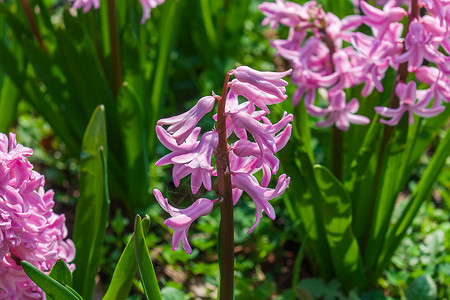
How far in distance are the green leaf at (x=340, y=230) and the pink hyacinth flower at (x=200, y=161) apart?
0.57 metres

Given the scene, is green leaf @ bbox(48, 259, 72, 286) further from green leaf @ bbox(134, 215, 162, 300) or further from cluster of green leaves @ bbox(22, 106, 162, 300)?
green leaf @ bbox(134, 215, 162, 300)

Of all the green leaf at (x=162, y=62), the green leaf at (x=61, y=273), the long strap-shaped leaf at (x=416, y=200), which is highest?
the green leaf at (x=61, y=273)

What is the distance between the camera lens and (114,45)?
7.08 ft

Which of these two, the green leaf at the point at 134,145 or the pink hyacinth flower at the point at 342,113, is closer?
the pink hyacinth flower at the point at 342,113

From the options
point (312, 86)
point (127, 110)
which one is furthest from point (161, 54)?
point (312, 86)

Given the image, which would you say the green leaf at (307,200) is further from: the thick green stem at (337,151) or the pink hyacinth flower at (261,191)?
the pink hyacinth flower at (261,191)

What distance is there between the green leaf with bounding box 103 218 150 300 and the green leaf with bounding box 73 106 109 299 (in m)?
0.21

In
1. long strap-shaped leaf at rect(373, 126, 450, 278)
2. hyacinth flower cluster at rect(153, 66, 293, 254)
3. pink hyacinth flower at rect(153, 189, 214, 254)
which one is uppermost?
hyacinth flower cluster at rect(153, 66, 293, 254)

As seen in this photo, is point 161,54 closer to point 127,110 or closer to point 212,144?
point 127,110

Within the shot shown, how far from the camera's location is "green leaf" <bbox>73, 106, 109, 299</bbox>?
1.55m

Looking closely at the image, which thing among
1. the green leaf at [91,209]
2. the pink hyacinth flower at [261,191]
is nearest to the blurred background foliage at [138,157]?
the green leaf at [91,209]

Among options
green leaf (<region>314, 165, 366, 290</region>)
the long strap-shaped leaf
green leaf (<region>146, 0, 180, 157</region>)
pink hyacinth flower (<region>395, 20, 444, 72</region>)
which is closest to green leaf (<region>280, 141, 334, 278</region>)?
green leaf (<region>314, 165, 366, 290</region>)

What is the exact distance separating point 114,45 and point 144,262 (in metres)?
1.15

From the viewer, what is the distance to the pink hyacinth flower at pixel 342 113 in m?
1.68
